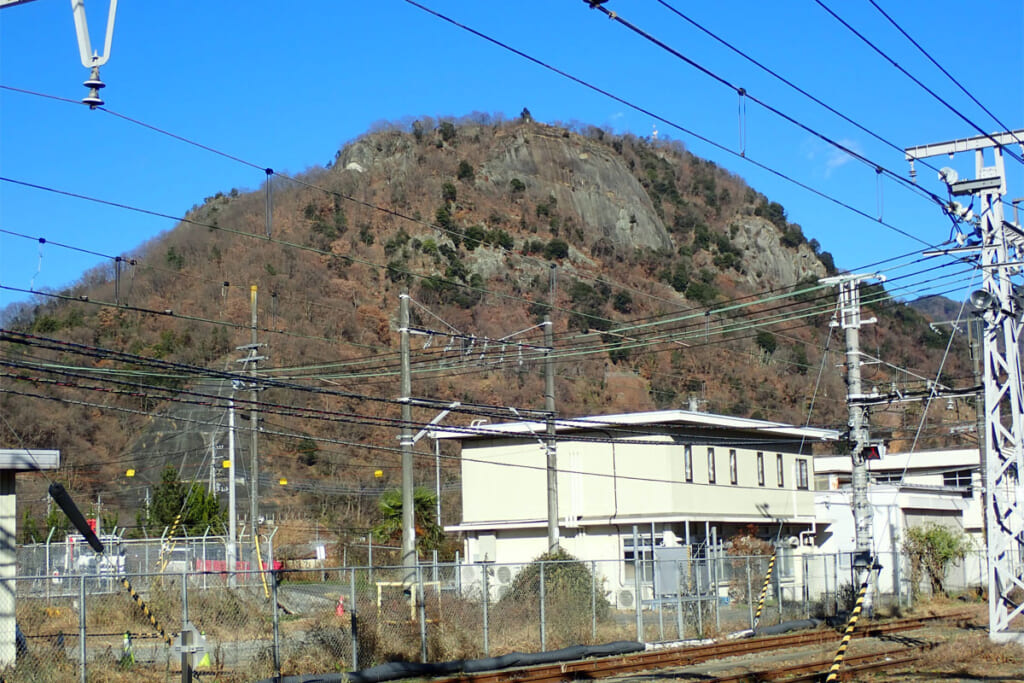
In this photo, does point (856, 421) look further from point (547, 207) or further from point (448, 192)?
point (547, 207)

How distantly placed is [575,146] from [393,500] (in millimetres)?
115468

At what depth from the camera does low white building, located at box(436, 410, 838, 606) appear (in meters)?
37.1

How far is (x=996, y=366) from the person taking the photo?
22.6m

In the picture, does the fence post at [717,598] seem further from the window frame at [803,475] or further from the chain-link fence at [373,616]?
the window frame at [803,475]

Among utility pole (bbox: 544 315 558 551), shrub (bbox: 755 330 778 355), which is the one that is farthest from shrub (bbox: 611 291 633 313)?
utility pole (bbox: 544 315 558 551)

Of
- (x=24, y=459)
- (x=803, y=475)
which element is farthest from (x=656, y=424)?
(x=24, y=459)

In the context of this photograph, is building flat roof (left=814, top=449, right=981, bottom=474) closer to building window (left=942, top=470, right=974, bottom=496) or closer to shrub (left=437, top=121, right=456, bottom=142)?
building window (left=942, top=470, right=974, bottom=496)

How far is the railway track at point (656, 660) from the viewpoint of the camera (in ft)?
63.5

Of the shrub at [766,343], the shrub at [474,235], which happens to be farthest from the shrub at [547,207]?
the shrub at [766,343]

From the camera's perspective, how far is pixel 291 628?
2773 centimetres

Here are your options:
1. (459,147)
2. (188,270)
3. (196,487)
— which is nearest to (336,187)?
(459,147)

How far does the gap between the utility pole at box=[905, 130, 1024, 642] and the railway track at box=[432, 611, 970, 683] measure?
274 centimetres

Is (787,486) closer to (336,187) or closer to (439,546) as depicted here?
(439,546)

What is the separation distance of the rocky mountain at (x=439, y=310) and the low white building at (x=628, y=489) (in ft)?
12.1
